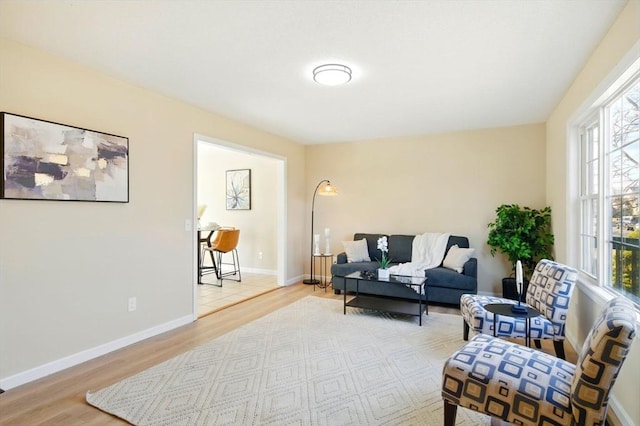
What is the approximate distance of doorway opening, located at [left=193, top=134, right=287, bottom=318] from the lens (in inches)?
222

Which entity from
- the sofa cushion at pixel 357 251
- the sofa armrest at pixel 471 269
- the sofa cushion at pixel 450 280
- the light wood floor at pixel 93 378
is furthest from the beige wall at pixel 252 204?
the sofa armrest at pixel 471 269

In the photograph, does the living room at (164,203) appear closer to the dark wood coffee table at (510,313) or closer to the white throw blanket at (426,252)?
the white throw blanket at (426,252)

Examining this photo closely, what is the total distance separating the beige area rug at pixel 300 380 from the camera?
204 cm

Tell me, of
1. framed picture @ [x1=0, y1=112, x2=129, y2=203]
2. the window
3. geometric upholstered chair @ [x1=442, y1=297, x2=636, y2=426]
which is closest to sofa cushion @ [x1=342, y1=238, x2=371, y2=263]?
the window

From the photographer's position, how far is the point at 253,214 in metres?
6.70

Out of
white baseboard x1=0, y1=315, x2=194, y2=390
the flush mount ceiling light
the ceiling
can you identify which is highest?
the ceiling

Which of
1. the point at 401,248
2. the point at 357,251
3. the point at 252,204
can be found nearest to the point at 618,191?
the point at 401,248

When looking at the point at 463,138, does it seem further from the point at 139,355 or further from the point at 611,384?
the point at 139,355

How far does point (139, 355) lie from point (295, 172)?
378 centimetres

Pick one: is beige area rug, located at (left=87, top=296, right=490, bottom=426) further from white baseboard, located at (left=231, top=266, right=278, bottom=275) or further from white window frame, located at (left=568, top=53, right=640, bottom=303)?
white baseboard, located at (left=231, top=266, right=278, bottom=275)

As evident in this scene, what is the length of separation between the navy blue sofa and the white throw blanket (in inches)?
3.9

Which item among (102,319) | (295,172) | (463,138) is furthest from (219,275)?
(463,138)

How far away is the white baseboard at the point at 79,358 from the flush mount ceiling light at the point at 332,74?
2900 millimetres

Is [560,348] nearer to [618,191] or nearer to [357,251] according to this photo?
[618,191]
